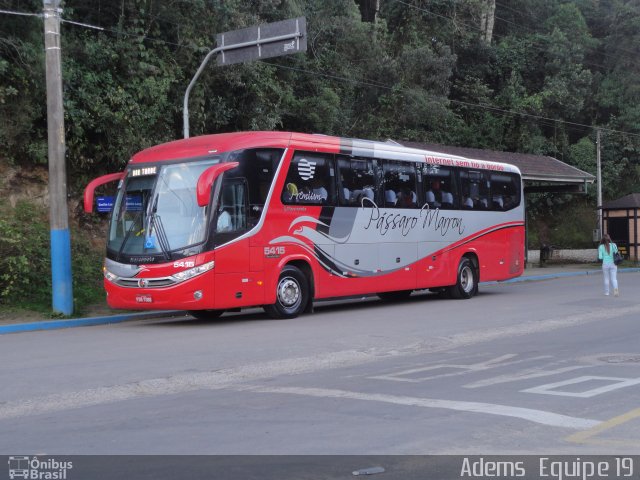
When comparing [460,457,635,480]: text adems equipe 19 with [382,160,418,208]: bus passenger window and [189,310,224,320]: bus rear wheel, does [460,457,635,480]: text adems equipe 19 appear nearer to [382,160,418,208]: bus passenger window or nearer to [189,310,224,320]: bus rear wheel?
[189,310,224,320]: bus rear wheel

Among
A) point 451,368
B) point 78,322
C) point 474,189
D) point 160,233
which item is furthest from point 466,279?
point 451,368

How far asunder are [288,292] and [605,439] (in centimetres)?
1061

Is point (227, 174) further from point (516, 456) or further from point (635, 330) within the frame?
point (516, 456)

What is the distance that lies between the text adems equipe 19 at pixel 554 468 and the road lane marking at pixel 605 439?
0.43 meters

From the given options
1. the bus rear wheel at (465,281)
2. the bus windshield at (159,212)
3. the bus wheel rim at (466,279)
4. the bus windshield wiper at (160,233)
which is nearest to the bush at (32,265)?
the bus windshield at (159,212)

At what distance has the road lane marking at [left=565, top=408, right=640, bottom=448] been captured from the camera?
21.1ft

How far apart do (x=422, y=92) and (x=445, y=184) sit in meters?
16.6

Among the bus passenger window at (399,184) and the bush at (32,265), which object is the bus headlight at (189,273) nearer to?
the bush at (32,265)

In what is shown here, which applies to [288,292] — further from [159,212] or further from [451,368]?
[451,368]

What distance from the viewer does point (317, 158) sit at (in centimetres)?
1728

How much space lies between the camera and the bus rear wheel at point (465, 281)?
21.9 m

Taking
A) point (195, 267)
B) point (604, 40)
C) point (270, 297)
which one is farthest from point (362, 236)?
point (604, 40)

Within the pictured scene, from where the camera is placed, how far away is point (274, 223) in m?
16.2

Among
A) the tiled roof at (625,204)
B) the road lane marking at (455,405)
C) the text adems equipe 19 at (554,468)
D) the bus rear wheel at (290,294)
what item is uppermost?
the tiled roof at (625,204)
